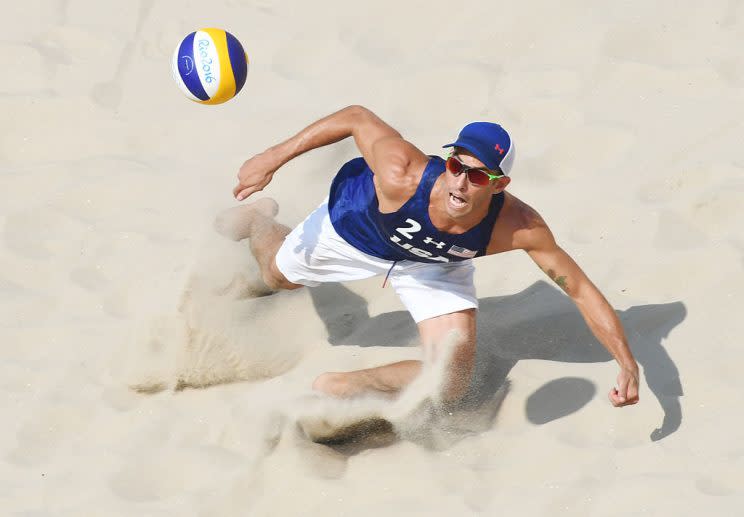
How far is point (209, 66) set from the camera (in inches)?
208

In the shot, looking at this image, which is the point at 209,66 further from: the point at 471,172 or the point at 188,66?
the point at 471,172

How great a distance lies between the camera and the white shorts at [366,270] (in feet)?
16.8

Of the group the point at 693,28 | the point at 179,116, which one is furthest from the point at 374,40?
the point at 693,28

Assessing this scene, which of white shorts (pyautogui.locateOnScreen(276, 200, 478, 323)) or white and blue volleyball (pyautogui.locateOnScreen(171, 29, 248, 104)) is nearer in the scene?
white shorts (pyautogui.locateOnScreen(276, 200, 478, 323))

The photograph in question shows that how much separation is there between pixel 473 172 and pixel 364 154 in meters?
0.69

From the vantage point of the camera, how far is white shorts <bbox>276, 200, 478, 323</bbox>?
5.12m

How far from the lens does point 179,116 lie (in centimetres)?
688

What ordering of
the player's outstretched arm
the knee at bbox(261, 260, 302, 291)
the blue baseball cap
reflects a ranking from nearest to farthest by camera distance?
1. the blue baseball cap
2. the player's outstretched arm
3. the knee at bbox(261, 260, 302, 291)

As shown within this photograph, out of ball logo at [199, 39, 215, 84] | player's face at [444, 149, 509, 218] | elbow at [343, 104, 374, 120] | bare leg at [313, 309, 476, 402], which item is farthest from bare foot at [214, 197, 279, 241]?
player's face at [444, 149, 509, 218]

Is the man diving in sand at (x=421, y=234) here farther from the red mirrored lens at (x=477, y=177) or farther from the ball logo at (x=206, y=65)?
the ball logo at (x=206, y=65)

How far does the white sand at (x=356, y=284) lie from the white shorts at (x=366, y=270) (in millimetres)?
375

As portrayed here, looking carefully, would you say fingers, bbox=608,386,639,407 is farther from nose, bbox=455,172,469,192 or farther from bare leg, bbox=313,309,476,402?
nose, bbox=455,172,469,192

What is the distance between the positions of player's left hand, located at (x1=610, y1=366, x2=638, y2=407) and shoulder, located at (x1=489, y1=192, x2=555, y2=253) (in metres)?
0.64

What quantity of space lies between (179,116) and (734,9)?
3.46 m
